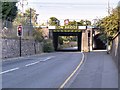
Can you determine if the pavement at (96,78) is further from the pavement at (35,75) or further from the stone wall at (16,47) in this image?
the stone wall at (16,47)

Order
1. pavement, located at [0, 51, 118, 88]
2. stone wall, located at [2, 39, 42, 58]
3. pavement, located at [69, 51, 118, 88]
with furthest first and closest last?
stone wall, located at [2, 39, 42, 58]
pavement, located at [0, 51, 118, 88]
pavement, located at [69, 51, 118, 88]

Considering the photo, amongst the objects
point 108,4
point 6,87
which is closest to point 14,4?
point 108,4

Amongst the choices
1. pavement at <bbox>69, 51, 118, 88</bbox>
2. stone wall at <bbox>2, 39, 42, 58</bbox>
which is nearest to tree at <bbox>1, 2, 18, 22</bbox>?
stone wall at <bbox>2, 39, 42, 58</bbox>

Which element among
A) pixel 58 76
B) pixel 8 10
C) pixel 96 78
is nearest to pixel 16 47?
pixel 8 10

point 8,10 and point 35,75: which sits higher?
point 8,10

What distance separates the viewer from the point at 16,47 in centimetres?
5219

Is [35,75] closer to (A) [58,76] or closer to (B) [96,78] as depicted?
(A) [58,76]

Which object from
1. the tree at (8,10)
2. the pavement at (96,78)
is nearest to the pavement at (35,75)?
the pavement at (96,78)

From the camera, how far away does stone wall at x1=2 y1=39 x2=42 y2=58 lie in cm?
4562

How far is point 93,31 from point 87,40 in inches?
121

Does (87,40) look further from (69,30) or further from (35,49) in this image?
(35,49)

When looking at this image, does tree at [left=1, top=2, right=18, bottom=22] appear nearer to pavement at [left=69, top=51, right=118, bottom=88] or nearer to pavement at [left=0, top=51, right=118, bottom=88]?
pavement at [left=0, top=51, right=118, bottom=88]

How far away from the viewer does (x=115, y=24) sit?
5350cm

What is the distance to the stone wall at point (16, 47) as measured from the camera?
150 ft
